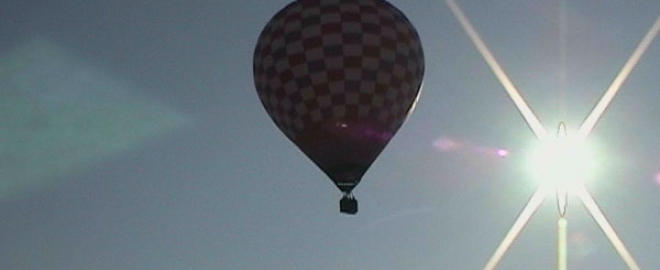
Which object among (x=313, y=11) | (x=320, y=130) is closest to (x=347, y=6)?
(x=313, y=11)

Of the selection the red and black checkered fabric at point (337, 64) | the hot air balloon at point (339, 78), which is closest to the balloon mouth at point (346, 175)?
the hot air balloon at point (339, 78)

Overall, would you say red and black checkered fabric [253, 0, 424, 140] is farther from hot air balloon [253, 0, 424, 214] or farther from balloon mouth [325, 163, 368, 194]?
balloon mouth [325, 163, 368, 194]

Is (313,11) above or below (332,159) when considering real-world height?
above

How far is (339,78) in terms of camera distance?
99.7ft

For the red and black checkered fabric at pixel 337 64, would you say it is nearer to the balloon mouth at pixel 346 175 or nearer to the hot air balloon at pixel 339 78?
the hot air balloon at pixel 339 78

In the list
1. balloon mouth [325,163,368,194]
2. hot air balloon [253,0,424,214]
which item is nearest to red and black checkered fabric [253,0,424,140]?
hot air balloon [253,0,424,214]

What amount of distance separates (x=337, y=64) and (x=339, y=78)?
12.1 inches

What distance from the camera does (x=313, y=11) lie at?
30891 millimetres

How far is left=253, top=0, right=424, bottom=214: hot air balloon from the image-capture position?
3009 cm

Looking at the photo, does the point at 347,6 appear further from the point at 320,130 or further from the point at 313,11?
the point at 320,130

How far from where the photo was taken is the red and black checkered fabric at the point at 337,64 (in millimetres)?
30406

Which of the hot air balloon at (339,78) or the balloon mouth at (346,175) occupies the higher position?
the hot air balloon at (339,78)

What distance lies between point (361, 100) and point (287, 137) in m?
2.12

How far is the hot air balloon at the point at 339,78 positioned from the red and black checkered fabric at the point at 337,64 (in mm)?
21
